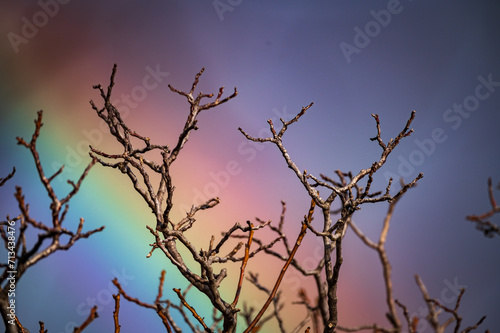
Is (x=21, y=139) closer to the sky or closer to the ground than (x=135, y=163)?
closer to the ground

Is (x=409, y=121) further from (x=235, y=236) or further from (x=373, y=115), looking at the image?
(x=235, y=236)

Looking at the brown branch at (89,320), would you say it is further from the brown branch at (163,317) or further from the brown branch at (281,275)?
the brown branch at (281,275)

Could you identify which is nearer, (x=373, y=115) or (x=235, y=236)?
(x=373, y=115)

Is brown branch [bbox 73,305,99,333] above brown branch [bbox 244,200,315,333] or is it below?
above

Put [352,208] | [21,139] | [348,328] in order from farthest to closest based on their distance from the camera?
[348,328] < [352,208] < [21,139]

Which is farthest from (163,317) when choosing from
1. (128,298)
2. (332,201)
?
(332,201)

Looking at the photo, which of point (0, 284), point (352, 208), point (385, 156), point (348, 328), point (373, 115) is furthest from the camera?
point (348, 328)

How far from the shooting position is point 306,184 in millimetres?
3674

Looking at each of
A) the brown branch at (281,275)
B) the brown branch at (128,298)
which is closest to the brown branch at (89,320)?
the brown branch at (128,298)

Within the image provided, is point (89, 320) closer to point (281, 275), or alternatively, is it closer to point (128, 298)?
point (128, 298)

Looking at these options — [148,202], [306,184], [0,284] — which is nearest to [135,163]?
[148,202]

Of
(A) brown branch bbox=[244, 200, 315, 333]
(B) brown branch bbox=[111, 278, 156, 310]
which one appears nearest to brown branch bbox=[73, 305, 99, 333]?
(B) brown branch bbox=[111, 278, 156, 310]

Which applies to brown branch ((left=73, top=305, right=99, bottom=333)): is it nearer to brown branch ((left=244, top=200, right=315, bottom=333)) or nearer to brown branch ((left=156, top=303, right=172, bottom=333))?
brown branch ((left=156, top=303, right=172, bottom=333))

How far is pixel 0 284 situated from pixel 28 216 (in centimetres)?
59
